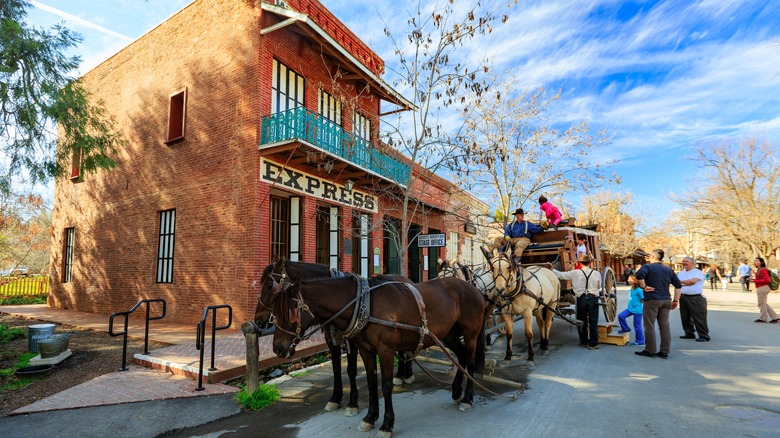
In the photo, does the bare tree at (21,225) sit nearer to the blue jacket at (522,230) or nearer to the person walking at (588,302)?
the blue jacket at (522,230)

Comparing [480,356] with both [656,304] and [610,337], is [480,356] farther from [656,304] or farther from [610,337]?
[610,337]

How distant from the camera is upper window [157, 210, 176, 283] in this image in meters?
11.9

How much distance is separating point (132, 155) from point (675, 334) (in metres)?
16.9

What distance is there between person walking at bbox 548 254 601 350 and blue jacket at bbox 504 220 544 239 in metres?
1.83

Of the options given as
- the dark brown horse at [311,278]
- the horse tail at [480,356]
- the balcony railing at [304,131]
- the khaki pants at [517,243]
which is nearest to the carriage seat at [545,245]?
the khaki pants at [517,243]

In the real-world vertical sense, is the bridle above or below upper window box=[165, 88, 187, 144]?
below

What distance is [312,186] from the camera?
468 inches

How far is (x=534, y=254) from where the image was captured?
10391mm

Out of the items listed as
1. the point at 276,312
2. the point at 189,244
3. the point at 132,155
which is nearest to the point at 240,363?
the point at 276,312

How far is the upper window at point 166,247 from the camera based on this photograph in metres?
11.9

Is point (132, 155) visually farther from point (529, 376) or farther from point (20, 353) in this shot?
point (529, 376)

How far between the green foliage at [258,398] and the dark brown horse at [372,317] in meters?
1.64

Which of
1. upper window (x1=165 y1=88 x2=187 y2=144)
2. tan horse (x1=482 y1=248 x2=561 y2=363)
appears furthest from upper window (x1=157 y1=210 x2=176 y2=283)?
tan horse (x1=482 y1=248 x2=561 y2=363)

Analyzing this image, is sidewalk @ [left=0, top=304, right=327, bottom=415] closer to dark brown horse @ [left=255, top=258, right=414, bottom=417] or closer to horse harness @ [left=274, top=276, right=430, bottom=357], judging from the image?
dark brown horse @ [left=255, top=258, right=414, bottom=417]
